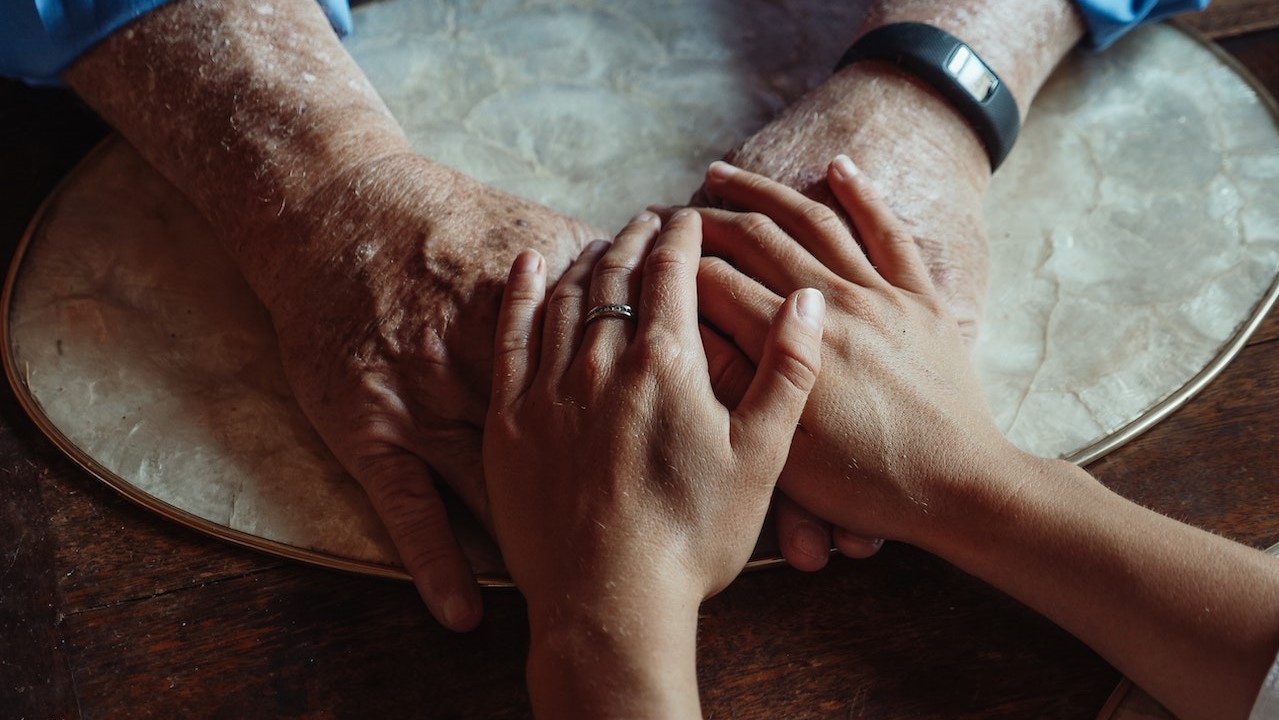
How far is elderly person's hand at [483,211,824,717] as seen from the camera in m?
0.74

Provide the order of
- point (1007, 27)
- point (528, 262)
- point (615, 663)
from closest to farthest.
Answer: point (615, 663) → point (528, 262) → point (1007, 27)

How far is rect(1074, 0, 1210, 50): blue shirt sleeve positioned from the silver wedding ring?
2.52 ft

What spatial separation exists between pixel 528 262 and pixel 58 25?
60 cm

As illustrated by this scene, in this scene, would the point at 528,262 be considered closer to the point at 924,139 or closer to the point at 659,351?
the point at 659,351

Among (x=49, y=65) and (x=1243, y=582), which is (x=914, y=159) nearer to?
(x=1243, y=582)

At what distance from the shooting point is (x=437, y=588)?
887 millimetres

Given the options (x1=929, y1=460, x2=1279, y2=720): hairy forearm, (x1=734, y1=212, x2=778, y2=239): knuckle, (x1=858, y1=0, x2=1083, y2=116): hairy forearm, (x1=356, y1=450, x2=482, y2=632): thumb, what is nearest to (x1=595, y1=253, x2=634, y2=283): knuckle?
(x1=734, y1=212, x2=778, y2=239): knuckle

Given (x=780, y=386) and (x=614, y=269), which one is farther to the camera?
(x=614, y=269)

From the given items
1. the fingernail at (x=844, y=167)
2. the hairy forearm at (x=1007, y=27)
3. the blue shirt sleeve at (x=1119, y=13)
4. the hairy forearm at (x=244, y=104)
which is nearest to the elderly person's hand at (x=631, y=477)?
the fingernail at (x=844, y=167)

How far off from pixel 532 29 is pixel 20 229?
2.34 feet

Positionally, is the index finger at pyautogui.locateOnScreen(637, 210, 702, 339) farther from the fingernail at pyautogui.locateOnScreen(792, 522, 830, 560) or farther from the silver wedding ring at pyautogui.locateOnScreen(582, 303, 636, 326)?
the fingernail at pyautogui.locateOnScreen(792, 522, 830, 560)

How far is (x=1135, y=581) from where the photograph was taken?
0.76 m

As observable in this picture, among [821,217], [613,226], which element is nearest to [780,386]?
[821,217]

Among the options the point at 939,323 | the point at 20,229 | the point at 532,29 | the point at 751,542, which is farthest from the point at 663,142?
the point at 20,229
